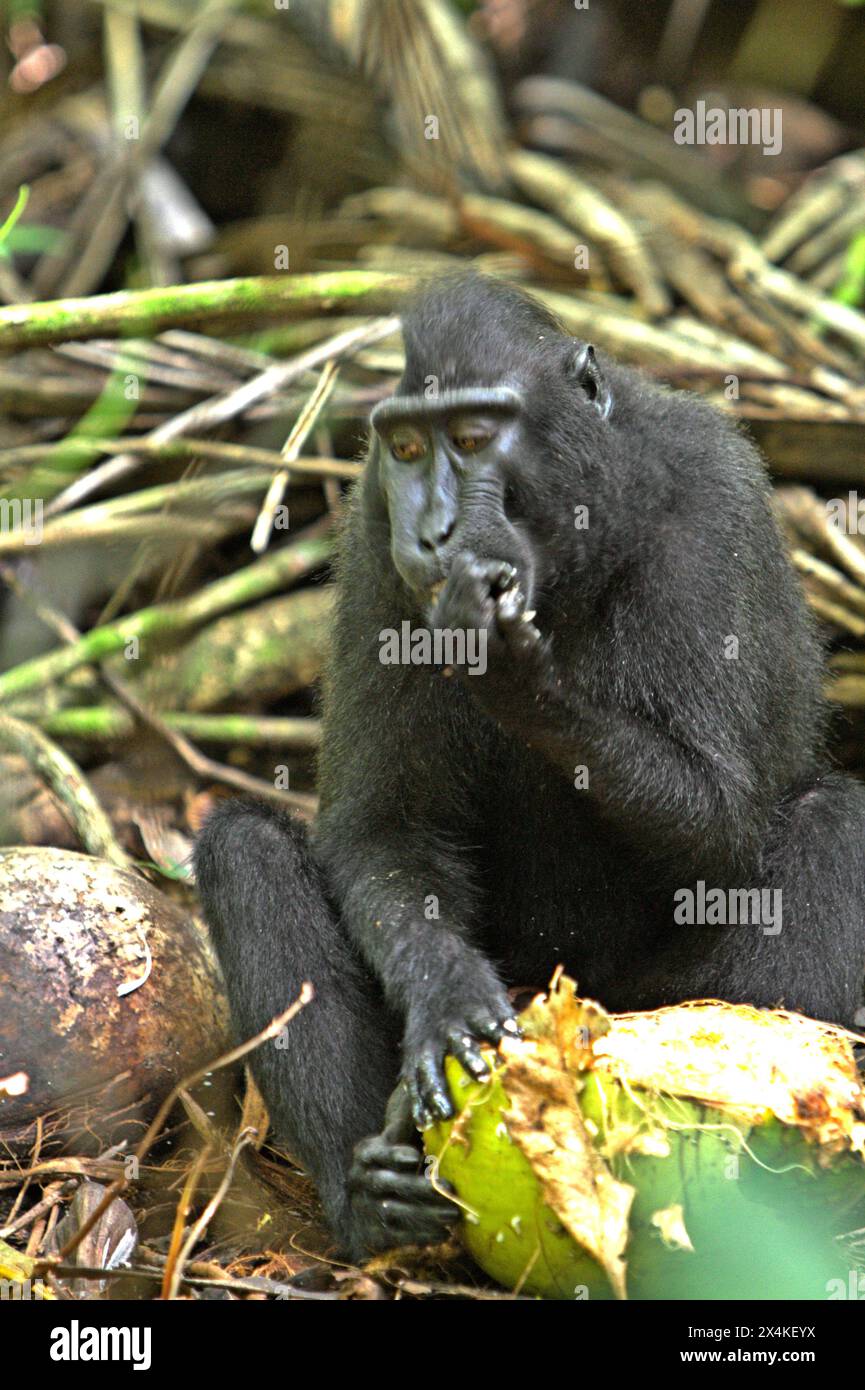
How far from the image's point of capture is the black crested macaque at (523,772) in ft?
15.6

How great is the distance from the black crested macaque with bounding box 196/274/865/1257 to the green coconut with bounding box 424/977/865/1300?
425mm

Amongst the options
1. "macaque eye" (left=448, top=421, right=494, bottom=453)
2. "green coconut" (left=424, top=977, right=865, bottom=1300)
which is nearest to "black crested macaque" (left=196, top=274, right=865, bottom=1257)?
"macaque eye" (left=448, top=421, right=494, bottom=453)

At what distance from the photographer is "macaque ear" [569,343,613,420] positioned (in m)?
5.09

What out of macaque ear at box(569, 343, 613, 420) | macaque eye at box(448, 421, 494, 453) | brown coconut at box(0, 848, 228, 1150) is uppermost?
macaque ear at box(569, 343, 613, 420)

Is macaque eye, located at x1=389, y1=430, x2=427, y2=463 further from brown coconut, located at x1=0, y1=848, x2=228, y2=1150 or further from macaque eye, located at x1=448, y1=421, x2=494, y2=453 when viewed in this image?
brown coconut, located at x1=0, y1=848, x2=228, y2=1150

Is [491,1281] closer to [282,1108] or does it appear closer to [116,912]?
[282,1108]

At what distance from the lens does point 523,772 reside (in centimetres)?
548

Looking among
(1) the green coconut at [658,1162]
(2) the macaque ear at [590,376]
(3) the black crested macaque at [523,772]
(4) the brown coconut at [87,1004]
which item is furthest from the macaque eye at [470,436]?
(4) the brown coconut at [87,1004]

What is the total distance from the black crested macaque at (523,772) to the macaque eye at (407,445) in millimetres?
11

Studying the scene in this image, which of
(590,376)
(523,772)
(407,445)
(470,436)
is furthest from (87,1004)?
(590,376)

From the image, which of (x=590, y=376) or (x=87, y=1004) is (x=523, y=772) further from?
(x=87, y=1004)

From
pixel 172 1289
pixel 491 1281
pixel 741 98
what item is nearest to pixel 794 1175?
pixel 491 1281

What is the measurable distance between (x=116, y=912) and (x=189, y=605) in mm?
2867

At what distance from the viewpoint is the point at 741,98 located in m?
12.2
